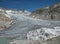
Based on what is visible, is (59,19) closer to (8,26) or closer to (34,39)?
(8,26)

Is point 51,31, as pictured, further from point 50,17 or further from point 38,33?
point 50,17

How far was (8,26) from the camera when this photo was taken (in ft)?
154

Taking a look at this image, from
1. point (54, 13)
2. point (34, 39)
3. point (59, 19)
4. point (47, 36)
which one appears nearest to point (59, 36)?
point (47, 36)

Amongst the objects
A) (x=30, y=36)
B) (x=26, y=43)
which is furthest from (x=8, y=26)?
(x=26, y=43)

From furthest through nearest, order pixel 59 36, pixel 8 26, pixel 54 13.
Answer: pixel 54 13
pixel 8 26
pixel 59 36

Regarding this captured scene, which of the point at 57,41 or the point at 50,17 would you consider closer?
the point at 57,41

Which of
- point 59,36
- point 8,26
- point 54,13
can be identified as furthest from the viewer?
point 54,13

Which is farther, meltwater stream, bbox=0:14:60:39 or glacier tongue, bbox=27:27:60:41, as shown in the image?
meltwater stream, bbox=0:14:60:39

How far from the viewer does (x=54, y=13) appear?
52.1 m

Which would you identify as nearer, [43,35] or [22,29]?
[43,35]

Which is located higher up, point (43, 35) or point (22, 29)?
point (22, 29)

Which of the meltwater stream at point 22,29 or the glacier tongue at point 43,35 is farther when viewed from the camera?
the meltwater stream at point 22,29

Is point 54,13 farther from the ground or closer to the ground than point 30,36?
farther from the ground

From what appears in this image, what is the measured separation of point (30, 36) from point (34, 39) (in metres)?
1.33
